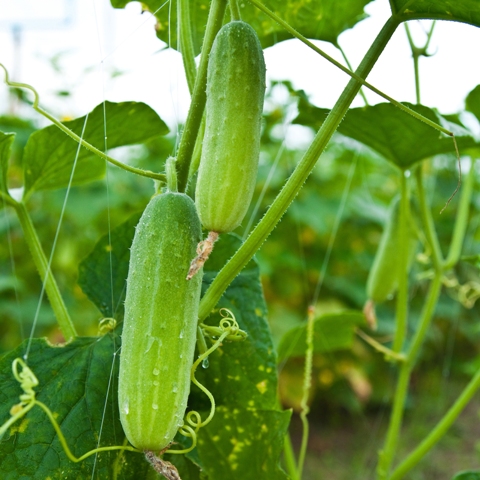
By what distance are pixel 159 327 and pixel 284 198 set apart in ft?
0.68

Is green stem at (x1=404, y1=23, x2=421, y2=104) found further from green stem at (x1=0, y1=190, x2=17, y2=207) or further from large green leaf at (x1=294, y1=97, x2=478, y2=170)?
green stem at (x1=0, y1=190, x2=17, y2=207)

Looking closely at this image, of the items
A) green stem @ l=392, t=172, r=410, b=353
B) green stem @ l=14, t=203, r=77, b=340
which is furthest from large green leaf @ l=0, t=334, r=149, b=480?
green stem @ l=392, t=172, r=410, b=353

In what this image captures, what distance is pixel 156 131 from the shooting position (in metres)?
0.95

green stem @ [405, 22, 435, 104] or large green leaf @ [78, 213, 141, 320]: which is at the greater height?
green stem @ [405, 22, 435, 104]

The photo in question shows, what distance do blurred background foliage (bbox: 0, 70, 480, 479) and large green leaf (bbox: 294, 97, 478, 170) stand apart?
1.57 m

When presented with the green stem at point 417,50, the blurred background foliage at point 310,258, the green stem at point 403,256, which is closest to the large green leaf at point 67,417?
the green stem at point 403,256

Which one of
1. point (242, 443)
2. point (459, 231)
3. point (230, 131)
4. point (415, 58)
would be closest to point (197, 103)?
point (230, 131)

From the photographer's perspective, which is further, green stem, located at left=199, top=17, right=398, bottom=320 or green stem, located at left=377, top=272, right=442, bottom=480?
green stem, located at left=377, top=272, right=442, bottom=480

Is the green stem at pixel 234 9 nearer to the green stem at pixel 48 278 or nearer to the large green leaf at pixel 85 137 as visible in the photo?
the large green leaf at pixel 85 137

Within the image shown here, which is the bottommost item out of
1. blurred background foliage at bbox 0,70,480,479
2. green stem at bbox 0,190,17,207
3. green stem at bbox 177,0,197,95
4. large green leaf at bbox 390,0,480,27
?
blurred background foliage at bbox 0,70,480,479

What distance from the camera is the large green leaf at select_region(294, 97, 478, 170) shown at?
39.5 inches

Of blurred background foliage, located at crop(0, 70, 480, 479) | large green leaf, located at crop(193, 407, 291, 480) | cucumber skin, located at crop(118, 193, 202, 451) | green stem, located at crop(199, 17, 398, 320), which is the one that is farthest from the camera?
blurred background foliage, located at crop(0, 70, 480, 479)

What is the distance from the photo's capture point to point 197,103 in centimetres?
69

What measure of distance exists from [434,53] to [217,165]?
70 centimetres
